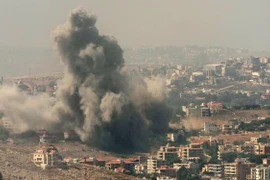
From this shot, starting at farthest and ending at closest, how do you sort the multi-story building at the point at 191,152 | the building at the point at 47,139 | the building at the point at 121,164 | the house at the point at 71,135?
the house at the point at 71,135
the multi-story building at the point at 191,152
the building at the point at 47,139
the building at the point at 121,164

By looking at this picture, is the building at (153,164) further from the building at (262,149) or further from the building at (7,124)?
the building at (7,124)

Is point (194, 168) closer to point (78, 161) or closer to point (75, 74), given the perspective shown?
point (78, 161)

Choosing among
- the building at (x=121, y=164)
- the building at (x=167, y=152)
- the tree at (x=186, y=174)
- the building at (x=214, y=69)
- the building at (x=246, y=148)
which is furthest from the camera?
the building at (x=214, y=69)

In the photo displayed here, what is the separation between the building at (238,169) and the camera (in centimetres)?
4769

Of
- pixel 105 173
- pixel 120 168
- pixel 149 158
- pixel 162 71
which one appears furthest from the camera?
pixel 162 71

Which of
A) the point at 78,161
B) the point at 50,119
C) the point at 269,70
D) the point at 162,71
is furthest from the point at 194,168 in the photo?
the point at 269,70

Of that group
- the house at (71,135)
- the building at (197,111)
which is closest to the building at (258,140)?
the house at (71,135)

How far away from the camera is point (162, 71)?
112 meters

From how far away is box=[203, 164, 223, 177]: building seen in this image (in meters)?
48.5

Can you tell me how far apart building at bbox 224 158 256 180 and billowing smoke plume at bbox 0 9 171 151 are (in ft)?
20.8

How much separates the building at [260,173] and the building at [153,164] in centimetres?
396

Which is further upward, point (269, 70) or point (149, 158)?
point (269, 70)

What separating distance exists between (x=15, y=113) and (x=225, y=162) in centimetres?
1128

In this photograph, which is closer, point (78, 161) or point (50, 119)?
point (78, 161)
